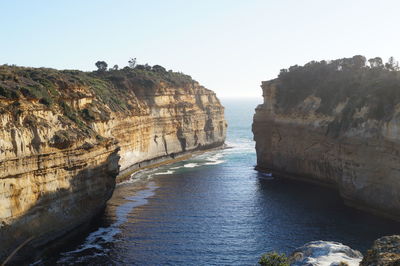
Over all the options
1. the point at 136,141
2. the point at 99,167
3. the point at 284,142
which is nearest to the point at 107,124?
the point at 99,167

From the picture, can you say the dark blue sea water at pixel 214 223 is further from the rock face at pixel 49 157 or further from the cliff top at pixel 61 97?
the cliff top at pixel 61 97

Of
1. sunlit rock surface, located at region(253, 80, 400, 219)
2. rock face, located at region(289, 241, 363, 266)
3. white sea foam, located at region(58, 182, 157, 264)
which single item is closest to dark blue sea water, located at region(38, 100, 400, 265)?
white sea foam, located at region(58, 182, 157, 264)

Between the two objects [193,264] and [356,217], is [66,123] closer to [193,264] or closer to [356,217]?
[193,264]

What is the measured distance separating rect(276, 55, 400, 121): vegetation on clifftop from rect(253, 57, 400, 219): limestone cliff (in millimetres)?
101

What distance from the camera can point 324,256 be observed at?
2475 cm

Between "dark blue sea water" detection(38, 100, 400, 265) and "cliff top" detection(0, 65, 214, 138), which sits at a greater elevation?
"cliff top" detection(0, 65, 214, 138)

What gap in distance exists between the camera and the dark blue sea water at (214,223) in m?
36.9

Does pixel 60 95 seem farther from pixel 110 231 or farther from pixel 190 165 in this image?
pixel 190 165

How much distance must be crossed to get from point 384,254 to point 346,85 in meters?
47.2

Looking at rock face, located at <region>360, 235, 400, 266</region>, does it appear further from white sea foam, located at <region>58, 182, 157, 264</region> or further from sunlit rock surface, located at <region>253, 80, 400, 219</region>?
sunlit rock surface, located at <region>253, 80, 400, 219</region>

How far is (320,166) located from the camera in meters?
60.7

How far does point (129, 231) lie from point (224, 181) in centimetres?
2340

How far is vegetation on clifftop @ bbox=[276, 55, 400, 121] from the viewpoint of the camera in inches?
2027

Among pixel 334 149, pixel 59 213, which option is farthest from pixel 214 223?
pixel 334 149
